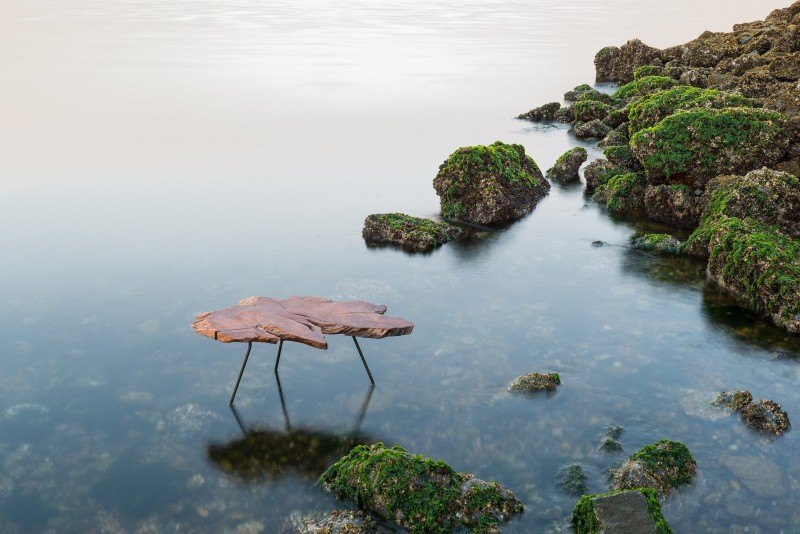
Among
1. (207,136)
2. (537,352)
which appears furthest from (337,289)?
(207,136)

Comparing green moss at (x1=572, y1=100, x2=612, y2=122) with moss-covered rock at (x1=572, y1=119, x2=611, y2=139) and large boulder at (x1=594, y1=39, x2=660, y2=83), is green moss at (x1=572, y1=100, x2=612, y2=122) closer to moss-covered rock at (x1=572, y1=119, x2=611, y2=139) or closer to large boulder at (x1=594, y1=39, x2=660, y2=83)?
Answer: moss-covered rock at (x1=572, y1=119, x2=611, y2=139)

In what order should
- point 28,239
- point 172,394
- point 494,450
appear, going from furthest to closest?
point 28,239
point 172,394
point 494,450

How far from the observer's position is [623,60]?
63938 millimetres

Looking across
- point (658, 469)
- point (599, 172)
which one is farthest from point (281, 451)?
point (599, 172)

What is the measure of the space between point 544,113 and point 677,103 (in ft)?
64.8

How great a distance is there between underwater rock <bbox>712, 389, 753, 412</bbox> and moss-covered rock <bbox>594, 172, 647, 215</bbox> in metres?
15.1

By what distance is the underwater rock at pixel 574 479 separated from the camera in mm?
13719

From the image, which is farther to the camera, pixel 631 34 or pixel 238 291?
pixel 631 34

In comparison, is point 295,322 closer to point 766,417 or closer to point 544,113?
point 766,417

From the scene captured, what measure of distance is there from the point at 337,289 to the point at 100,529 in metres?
11.6

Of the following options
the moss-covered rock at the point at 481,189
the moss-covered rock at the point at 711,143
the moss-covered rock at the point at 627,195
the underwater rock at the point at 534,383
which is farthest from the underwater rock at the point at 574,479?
the moss-covered rock at the point at 627,195

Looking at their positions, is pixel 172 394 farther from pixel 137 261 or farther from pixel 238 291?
pixel 137 261

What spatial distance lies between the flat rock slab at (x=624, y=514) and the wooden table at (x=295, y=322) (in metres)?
5.14

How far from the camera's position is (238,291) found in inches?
903
